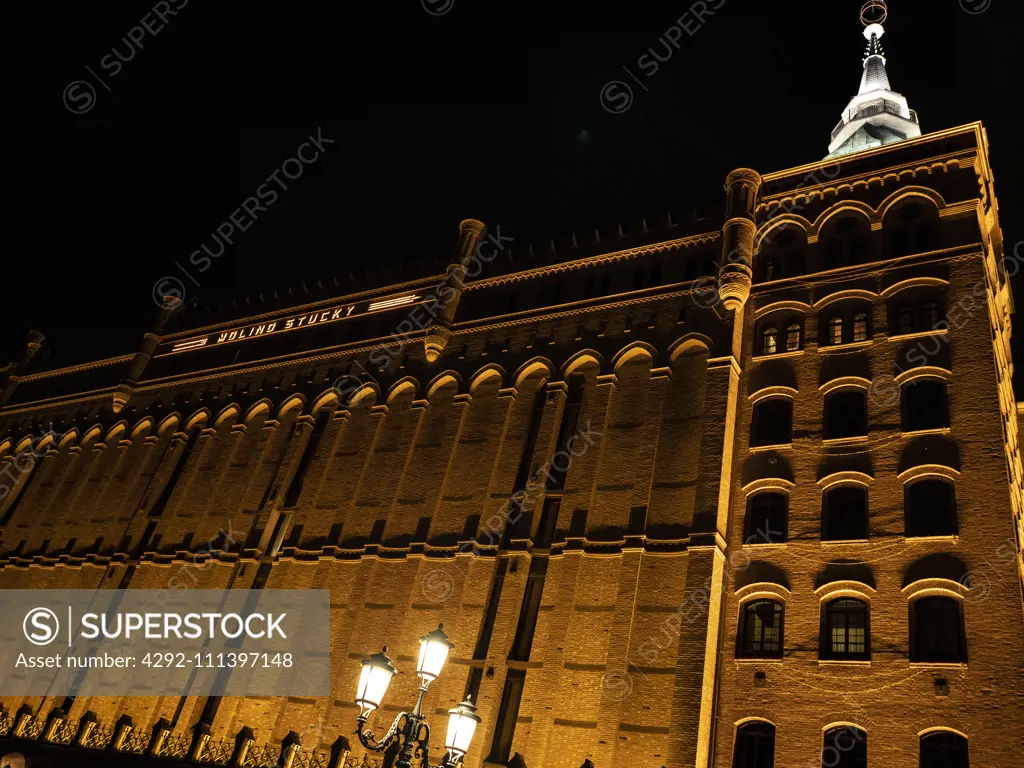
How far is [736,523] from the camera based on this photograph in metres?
20.8

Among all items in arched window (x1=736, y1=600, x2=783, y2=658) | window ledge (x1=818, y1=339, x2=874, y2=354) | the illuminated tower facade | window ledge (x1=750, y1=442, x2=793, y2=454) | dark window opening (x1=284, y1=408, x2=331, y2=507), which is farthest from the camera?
dark window opening (x1=284, y1=408, x2=331, y2=507)

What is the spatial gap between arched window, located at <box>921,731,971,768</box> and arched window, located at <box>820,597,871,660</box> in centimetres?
191

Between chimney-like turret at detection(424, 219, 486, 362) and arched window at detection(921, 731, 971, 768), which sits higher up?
chimney-like turret at detection(424, 219, 486, 362)

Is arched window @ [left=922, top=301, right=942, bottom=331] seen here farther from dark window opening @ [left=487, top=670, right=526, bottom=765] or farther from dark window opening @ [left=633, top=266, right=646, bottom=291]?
dark window opening @ [left=487, top=670, right=526, bottom=765]

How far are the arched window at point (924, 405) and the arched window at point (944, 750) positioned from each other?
22.5 feet

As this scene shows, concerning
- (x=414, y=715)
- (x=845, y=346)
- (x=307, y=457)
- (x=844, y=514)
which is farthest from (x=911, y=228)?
(x=307, y=457)

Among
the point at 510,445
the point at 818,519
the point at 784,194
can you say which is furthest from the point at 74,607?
the point at 784,194

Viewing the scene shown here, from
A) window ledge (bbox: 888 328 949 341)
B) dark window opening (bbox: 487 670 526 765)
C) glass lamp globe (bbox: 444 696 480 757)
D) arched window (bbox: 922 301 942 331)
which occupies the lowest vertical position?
glass lamp globe (bbox: 444 696 480 757)

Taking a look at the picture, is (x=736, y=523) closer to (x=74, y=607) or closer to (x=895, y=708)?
(x=895, y=708)

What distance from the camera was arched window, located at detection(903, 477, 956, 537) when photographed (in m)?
18.3

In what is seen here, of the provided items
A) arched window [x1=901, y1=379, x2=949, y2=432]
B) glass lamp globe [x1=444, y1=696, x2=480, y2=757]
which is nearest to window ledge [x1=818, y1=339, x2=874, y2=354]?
arched window [x1=901, y1=379, x2=949, y2=432]

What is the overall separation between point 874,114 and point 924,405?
2155 cm

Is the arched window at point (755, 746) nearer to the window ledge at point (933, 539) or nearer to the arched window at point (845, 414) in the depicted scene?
the window ledge at point (933, 539)

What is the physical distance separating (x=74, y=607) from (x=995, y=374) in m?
31.3
